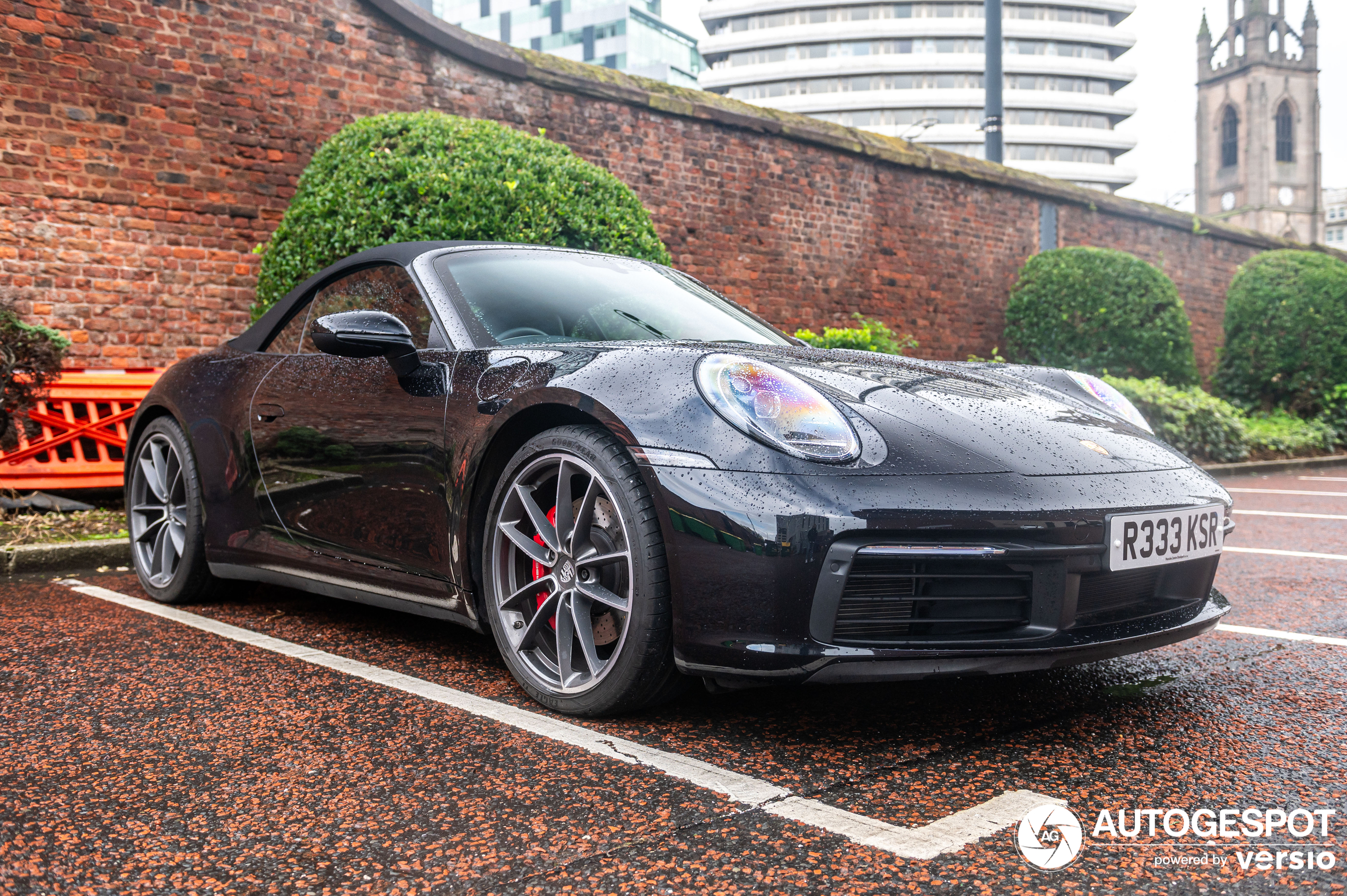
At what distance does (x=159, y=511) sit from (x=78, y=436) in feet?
6.53

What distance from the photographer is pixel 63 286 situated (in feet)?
23.6

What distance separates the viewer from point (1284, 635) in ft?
11.4

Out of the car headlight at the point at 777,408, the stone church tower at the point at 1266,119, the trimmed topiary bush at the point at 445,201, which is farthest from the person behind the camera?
the stone church tower at the point at 1266,119

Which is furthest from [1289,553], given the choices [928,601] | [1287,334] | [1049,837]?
[1287,334]

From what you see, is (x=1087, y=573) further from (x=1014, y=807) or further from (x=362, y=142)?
(x=362, y=142)

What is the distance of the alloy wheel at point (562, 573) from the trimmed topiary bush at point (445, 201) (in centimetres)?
397

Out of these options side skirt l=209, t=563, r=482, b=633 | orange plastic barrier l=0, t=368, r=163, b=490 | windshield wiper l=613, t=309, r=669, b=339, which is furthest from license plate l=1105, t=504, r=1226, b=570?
orange plastic barrier l=0, t=368, r=163, b=490

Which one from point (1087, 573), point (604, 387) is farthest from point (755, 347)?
point (1087, 573)

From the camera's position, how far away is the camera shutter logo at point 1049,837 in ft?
5.79

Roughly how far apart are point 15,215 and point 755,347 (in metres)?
6.16

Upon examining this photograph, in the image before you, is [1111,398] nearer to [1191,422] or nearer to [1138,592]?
[1138,592]

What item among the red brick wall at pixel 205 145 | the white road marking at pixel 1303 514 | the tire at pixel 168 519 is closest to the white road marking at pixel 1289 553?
the white road marking at pixel 1303 514

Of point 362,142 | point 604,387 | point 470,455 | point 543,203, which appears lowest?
point 470,455
